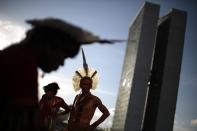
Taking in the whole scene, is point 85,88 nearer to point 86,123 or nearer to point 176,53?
point 86,123

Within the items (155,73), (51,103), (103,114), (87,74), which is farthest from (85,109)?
(155,73)

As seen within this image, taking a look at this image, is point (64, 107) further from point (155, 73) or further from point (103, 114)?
point (155, 73)

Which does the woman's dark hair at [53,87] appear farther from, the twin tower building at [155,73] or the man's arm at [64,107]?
the twin tower building at [155,73]

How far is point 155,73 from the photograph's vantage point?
354 inches

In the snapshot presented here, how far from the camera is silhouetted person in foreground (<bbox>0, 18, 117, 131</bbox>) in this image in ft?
8.35

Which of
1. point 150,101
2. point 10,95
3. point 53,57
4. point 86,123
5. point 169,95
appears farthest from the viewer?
point 150,101

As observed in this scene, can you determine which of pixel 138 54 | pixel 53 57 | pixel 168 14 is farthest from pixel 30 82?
pixel 168 14

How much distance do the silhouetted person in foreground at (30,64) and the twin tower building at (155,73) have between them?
19.0 feet

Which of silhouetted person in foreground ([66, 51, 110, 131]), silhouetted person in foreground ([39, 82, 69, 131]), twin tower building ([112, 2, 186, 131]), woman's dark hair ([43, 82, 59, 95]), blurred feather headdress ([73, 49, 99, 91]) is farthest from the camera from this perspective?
twin tower building ([112, 2, 186, 131])

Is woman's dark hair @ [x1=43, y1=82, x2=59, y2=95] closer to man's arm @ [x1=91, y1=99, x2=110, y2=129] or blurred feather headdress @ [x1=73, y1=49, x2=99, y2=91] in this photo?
blurred feather headdress @ [x1=73, y1=49, x2=99, y2=91]

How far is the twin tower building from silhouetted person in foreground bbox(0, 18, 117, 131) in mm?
5779

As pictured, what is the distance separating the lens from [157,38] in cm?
951

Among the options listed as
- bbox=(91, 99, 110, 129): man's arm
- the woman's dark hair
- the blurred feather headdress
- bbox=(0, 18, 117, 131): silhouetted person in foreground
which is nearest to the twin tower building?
the blurred feather headdress

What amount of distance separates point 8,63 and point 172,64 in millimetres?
6392
